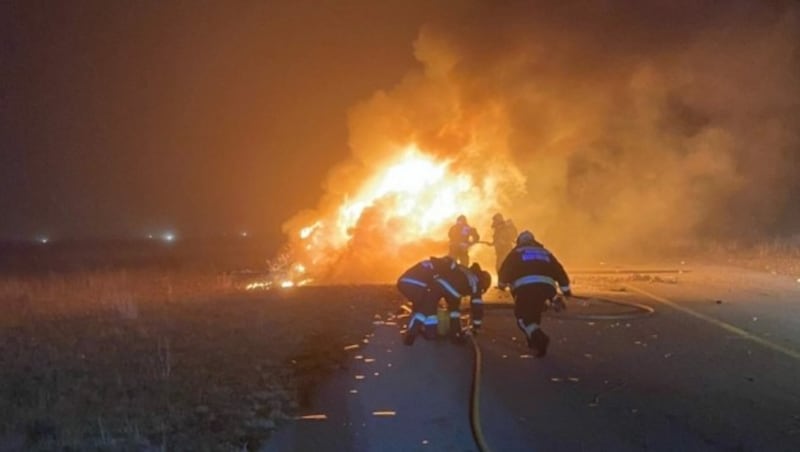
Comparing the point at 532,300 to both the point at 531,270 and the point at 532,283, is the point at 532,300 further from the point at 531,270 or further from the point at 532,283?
the point at 531,270

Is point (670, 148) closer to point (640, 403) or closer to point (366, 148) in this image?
point (366, 148)

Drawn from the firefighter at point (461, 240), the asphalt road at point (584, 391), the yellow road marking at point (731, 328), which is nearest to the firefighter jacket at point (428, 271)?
the asphalt road at point (584, 391)

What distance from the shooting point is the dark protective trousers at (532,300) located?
453 inches

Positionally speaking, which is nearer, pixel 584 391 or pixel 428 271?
pixel 584 391

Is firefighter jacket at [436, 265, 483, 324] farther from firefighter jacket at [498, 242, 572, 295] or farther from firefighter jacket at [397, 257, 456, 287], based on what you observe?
firefighter jacket at [498, 242, 572, 295]

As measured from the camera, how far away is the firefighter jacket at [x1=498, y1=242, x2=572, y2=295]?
38.7 ft

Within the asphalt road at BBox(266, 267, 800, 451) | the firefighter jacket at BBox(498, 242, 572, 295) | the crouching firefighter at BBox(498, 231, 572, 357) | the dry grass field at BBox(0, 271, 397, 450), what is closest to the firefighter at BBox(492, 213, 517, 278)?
the dry grass field at BBox(0, 271, 397, 450)

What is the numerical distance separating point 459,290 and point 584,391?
3831 millimetres

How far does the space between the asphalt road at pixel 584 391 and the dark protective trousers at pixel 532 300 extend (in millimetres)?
489

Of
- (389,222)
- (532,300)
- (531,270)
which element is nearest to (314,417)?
(532,300)

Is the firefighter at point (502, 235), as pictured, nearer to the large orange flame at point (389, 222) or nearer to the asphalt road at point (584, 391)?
the large orange flame at point (389, 222)

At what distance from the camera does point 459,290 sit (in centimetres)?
1258

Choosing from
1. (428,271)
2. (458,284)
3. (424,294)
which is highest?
(428,271)

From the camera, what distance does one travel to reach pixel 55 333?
1419 centimetres
